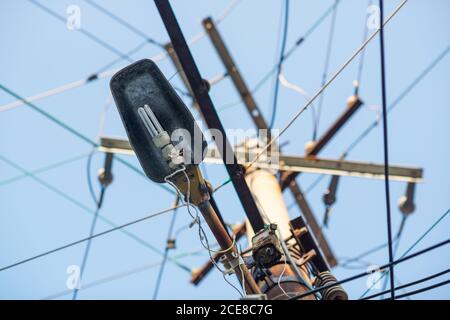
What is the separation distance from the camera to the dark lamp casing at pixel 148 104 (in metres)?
3.62

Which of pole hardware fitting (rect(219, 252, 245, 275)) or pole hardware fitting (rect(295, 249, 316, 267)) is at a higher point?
pole hardware fitting (rect(295, 249, 316, 267))

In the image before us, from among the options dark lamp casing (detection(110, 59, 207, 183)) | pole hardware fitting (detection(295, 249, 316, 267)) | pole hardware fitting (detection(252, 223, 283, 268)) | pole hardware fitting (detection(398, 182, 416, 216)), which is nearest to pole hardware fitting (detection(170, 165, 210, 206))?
dark lamp casing (detection(110, 59, 207, 183))

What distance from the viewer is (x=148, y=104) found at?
12.0 ft

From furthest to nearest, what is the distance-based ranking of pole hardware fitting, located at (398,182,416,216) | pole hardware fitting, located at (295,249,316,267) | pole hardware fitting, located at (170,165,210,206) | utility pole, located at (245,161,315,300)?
pole hardware fitting, located at (398,182,416,216), pole hardware fitting, located at (295,249,316,267), utility pole, located at (245,161,315,300), pole hardware fitting, located at (170,165,210,206)

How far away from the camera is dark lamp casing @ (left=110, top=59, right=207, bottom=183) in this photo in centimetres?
362

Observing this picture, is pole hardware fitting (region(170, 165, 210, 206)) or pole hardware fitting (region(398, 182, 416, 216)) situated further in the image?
pole hardware fitting (region(398, 182, 416, 216))

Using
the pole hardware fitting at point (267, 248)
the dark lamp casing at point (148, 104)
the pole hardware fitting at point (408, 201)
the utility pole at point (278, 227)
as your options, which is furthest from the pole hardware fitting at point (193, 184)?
the pole hardware fitting at point (408, 201)

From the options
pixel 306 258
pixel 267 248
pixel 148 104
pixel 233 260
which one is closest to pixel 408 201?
pixel 306 258

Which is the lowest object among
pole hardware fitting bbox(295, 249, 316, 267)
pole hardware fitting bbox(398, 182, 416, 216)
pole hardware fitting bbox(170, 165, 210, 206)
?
pole hardware fitting bbox(170, 165, 210, 206)

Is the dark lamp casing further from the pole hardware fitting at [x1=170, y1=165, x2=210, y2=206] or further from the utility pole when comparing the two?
the utility pole

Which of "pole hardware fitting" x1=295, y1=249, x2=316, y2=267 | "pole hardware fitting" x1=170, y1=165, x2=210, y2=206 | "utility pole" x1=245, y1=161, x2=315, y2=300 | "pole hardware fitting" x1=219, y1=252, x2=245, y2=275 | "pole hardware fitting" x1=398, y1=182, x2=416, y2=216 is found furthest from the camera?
"pole hardware fitting" x1=398, y1=182, x2=416, y2=216

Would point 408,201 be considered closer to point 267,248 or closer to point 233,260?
point 267,248

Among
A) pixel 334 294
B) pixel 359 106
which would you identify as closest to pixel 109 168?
pixel 359 106
